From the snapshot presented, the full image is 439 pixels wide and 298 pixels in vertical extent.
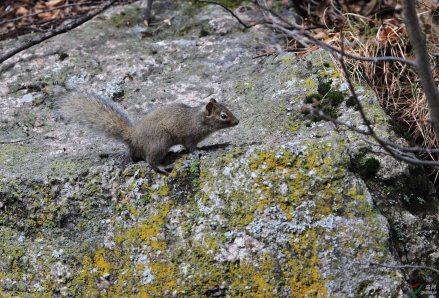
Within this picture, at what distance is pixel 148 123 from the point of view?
12.1 ft

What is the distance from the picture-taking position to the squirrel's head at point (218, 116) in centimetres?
393

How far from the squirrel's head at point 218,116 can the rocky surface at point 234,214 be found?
0.18 metres

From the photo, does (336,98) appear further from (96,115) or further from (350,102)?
(96,115)

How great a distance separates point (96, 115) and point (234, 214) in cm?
159

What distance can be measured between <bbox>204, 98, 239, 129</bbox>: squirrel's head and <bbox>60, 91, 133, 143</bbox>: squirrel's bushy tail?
725mm

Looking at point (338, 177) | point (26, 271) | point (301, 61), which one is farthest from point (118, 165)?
point (301, 61)

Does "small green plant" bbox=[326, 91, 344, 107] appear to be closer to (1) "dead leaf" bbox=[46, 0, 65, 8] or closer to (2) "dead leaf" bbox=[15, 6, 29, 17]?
(1) "dead leaf" bbox=[46, 0, 65, 8]

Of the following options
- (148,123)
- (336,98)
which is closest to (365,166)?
(336,98)

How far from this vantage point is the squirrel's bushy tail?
12.1 feet

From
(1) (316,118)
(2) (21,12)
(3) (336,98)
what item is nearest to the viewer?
(1) (316,118)

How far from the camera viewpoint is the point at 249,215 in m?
2.88

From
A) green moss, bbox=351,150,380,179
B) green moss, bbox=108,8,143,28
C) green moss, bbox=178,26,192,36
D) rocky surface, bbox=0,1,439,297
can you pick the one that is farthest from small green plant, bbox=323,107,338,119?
green moss, bbox=108,8,143,28

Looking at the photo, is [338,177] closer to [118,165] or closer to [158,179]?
[158,179]

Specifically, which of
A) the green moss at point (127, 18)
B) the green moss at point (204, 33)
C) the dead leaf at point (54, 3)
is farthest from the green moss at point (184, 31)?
the dead leaf at point (54, 3)
